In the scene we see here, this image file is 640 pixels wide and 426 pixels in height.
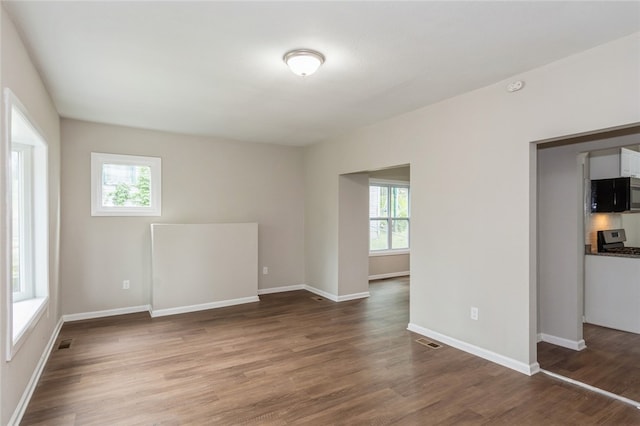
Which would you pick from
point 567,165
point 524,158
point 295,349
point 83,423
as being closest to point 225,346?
point 295,349

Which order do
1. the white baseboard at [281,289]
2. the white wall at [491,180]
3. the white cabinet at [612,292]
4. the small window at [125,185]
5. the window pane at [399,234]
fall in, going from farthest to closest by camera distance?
the window pane at [399,234], the white baseboard at [281,289], the small window at [125,185], the white cabinet at [612,292], the white wall at [491,180]

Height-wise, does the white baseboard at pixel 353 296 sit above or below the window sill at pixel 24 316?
below

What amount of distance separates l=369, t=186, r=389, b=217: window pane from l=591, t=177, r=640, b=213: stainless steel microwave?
376 centimetres

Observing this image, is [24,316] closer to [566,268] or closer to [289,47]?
[289,47]

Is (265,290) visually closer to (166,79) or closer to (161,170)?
(161,170)

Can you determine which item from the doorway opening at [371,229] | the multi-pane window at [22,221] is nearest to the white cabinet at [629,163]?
the doorway opening at [371,229]

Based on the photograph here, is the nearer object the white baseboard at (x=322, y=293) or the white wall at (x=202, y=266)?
the white wall at (x=202, y=266)

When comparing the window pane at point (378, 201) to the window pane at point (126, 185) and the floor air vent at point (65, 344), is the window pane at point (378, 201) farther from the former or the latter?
the floor air vent at point (65, 344)

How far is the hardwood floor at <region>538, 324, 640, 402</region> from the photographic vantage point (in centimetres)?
278

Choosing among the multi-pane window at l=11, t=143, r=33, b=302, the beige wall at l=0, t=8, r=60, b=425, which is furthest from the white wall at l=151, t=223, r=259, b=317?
the multi-pane window at l=11, t=143, r=33, b=302

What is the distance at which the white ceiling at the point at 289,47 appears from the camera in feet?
6.75

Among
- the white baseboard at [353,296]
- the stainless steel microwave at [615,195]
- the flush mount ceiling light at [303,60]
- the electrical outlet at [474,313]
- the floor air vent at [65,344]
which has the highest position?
the flush mount ceiling light at [303,60]

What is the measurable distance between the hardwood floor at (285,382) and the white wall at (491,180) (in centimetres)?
42

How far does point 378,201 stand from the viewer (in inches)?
297
